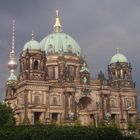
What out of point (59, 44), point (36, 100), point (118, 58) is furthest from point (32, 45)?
point (118, 58)

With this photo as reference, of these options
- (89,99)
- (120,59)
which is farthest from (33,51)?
(120,59)

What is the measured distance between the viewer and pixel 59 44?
97750 millimetres

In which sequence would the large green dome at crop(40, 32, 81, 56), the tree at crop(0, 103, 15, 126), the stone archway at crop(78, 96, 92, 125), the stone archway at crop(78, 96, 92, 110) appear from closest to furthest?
the tree at crop(0, 103, 15, 126), the stone archway at crop(78, 96, 92, 125), the stone archway at crop(78, 96, 92, 110), the large green dome at crop(40, 32, 81, 56)

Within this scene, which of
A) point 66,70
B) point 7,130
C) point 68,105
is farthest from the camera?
point 66,70

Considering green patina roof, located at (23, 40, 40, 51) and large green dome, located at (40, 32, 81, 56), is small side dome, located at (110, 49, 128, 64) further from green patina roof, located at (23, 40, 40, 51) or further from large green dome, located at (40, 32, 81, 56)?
green patina roof, located at (23, 40, 40, 51)

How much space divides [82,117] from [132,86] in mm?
17479

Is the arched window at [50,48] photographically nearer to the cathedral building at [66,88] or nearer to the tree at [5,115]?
the cathedral building at [66,88]

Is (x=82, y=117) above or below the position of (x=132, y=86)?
below

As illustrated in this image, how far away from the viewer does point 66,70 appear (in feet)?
300

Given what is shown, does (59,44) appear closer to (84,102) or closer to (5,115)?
(84,102)

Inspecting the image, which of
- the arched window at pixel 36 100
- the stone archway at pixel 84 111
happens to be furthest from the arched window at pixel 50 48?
the arched window at pixel 36 100

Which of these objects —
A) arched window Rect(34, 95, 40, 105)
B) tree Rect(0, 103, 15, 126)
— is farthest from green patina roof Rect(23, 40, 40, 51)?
tree Rect(0, 103, 15, 126)

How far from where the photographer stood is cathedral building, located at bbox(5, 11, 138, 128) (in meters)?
81.4

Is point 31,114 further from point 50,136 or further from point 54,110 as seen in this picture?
point 50,136
